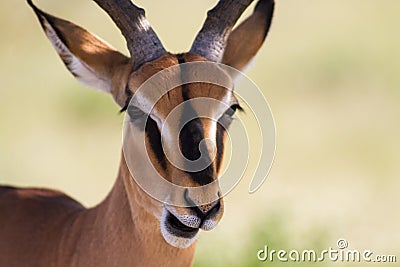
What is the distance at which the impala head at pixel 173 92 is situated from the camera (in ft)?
21.2

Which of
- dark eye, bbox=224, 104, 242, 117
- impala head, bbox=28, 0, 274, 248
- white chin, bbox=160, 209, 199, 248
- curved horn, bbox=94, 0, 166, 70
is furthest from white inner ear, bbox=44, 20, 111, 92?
white chin, bbox=160, 209, 199, 248

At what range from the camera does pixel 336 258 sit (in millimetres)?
10695

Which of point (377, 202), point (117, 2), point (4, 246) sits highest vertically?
point (117, 2)

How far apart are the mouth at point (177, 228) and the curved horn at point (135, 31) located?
1.05 m

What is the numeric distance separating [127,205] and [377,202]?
21.1 ft

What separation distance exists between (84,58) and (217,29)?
860 millimetres

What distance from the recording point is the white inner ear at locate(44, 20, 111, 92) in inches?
294

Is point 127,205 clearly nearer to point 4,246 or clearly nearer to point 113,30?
point 4,246

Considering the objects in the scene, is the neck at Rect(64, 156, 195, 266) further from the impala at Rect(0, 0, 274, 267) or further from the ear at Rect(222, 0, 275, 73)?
the ear at Rect(222, 0, 275, 73)

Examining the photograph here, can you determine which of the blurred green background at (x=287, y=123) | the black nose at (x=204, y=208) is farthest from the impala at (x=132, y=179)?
the blurred green background at (x=287, y=123)

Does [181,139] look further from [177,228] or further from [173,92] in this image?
[177,228]

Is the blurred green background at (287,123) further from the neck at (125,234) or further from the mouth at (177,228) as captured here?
the mouth at (177,228)

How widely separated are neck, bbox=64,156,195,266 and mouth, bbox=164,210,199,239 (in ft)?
0.53

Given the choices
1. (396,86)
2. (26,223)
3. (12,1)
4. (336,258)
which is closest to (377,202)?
(336,258)
